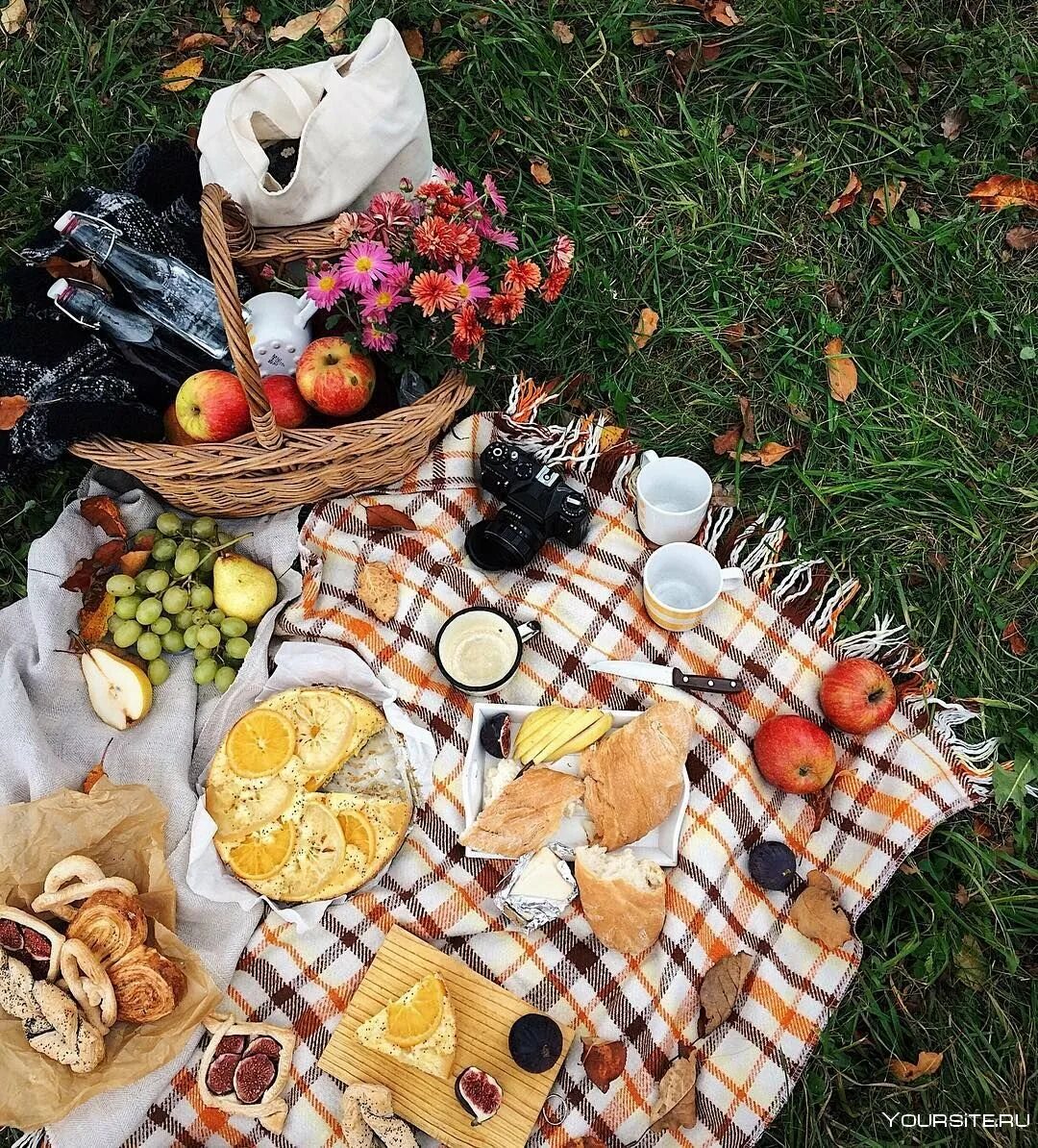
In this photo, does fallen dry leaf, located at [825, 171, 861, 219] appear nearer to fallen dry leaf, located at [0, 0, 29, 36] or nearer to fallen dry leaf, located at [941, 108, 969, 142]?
fallen dry leaf, located at [941, 108, 969, 142]

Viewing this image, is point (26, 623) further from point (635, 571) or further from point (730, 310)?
point (730, 310)

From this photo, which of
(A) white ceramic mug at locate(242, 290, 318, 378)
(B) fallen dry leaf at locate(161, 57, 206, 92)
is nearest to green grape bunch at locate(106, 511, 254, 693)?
(A) white ceramic mug at locate(242, 290, 318, 378)

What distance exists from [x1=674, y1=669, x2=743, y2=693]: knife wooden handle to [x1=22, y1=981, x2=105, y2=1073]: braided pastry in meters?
1.65

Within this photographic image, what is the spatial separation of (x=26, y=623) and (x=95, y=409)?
0.65m

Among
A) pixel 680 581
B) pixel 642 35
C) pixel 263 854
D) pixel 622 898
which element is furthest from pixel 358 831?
pixel 642 35

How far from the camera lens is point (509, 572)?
2648 millimetres

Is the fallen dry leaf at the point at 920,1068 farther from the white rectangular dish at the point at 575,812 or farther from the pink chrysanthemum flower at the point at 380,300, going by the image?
the pink chrysanthemum flower at the point at 380,300

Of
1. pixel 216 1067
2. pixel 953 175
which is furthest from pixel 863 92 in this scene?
pixel 216 1067

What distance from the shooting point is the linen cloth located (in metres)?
2.26

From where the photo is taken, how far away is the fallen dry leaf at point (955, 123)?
315cm

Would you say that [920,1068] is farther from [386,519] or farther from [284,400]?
[284,400]

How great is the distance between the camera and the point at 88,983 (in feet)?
6.58

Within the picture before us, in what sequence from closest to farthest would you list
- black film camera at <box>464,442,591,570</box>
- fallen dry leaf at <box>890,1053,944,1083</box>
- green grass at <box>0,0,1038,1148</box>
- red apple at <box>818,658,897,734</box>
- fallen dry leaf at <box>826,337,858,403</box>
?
fallen dry leaf at <box>890,1053,944,1083</box> < red apple at <box>818,658,897,734</box> < black film camera at <box>464,442,591,570</box> < green grass at <box>0,0,1038,1148</box> < fallen dry leaf at <box>826,337,858,403</box>

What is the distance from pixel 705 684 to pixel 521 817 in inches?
25.0
